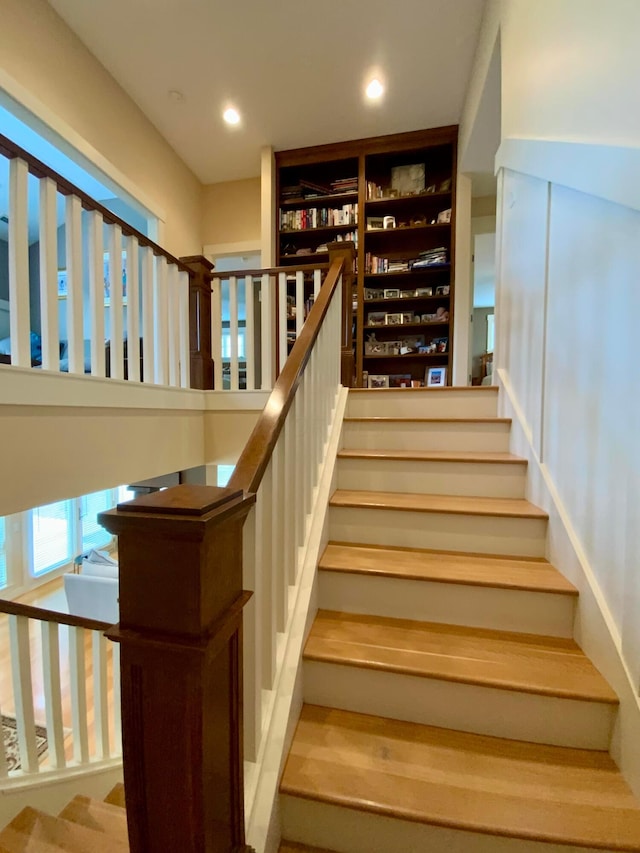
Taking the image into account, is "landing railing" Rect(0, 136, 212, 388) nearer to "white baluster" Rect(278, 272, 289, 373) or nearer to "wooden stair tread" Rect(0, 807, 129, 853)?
"white baluster" Rect(278, 272, 289, 373)

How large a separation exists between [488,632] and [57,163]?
5046mm

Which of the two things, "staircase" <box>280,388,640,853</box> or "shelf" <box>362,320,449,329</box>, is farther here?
"shelf" <box>362,320,449,329</box>

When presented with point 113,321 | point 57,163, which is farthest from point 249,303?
point 57,163

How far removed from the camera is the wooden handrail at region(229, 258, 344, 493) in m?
0.87

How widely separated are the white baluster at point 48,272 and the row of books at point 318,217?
8.49ft

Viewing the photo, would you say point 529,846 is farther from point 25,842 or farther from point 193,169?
point 193,169

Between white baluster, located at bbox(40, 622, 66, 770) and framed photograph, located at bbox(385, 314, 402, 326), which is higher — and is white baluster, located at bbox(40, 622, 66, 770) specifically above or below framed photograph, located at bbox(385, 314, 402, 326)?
below

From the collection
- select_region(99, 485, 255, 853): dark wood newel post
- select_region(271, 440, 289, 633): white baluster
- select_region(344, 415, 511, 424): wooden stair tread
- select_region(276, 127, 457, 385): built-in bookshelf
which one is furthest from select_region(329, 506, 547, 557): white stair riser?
select_region(276, 127, 457, 385): built-in bookshelf

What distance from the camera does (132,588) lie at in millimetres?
607

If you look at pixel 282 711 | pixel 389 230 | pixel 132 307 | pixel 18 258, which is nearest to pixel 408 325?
pixel 389 230

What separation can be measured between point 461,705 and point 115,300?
2.26 meters

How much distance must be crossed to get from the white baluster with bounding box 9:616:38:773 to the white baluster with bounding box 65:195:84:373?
1161 millimetres

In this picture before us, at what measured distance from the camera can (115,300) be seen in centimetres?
207

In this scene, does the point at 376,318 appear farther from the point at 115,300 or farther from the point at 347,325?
the point at 115,300
